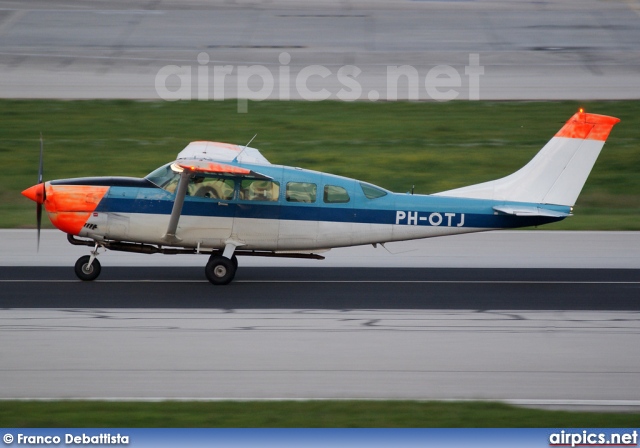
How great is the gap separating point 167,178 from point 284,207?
77.4 inches

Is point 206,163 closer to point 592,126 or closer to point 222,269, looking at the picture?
point 222,269

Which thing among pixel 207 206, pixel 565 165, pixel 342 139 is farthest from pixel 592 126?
pixel 342 139

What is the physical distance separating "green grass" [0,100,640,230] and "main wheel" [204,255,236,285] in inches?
280

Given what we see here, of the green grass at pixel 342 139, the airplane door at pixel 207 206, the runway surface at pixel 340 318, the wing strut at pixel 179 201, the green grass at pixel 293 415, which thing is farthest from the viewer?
the green grass at pixel 342 139

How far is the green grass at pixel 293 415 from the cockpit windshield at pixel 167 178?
18.9ft

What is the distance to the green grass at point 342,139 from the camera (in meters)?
22.4

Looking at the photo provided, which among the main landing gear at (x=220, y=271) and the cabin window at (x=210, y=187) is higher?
the cabin window at (x=210, y=187)

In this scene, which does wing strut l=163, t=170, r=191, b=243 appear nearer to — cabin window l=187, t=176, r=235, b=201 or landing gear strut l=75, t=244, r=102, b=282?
cabin window l=187, t=176, r=235, b=201

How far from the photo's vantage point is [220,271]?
14.3m

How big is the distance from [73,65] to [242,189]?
18948 mm

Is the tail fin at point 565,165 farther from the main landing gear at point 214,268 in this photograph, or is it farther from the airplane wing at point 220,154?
the main landing gear at point 214,268

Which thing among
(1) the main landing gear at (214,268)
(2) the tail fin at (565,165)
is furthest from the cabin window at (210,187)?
(2) the tail fin at (565,165)

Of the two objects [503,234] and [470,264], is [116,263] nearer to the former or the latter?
[470,264]

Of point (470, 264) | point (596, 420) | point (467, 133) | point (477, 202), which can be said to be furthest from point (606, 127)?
point (467, 133)
